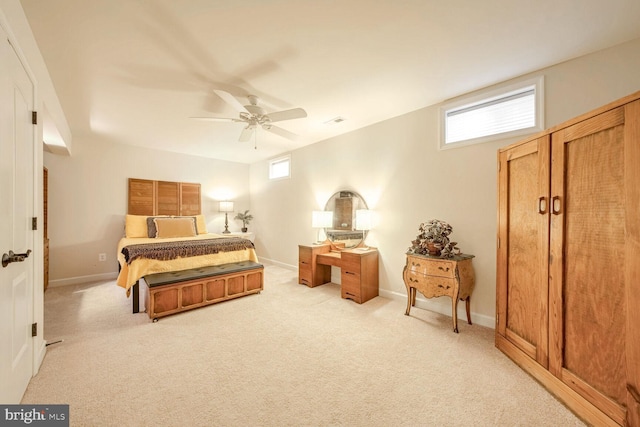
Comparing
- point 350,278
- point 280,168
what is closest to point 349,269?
point 350,278

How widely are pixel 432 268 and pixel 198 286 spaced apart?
2846 mm

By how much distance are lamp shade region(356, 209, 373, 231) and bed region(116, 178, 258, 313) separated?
1804mm

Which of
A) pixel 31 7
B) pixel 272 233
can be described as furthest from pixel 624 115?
pixel 272 233

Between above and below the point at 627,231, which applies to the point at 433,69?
above

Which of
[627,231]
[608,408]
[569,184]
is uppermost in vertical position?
[569,184]

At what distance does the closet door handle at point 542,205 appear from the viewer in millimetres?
1764

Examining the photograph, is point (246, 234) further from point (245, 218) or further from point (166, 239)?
point (166, 239)

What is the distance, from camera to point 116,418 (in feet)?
4.75

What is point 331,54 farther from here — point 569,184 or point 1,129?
point 1,129

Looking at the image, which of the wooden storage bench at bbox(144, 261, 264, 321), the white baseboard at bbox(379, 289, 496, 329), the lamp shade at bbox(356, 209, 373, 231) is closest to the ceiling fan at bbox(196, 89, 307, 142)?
the lamp shade at bbox(356, 209, 373, 231)

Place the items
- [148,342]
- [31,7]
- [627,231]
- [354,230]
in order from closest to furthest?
[627,231] < [31,7] < [148,342] < [354,230]

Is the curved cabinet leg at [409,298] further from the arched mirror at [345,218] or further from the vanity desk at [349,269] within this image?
the arched mirror at [345,218]

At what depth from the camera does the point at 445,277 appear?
8.41 ft

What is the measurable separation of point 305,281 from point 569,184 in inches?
137
